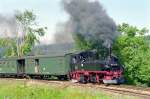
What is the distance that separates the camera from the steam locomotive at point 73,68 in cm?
2830

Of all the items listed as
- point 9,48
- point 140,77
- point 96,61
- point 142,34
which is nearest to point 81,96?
point 96,61

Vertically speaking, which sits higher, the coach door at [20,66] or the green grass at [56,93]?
the coach door at [20,66]

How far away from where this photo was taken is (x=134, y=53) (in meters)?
39.1

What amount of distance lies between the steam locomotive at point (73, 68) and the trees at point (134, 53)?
23.0ft

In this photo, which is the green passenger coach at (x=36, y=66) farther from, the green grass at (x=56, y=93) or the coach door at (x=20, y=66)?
the green grass at (x=56, y=93)

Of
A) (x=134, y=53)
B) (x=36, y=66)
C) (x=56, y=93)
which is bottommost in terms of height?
(x=56, y=93)

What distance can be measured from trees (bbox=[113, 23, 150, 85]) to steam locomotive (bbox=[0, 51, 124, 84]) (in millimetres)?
7017

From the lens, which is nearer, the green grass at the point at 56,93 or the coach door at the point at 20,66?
the green grass at the point at 56,93

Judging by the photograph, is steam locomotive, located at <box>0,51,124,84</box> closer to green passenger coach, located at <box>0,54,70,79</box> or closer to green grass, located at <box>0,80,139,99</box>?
green passenger coach, located at <box>0,54,70,79</box>

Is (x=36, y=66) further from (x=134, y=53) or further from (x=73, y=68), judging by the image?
(x=134, y=53)

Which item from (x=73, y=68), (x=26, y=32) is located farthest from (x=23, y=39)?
(x=73, y=68)

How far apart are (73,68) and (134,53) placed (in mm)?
9805

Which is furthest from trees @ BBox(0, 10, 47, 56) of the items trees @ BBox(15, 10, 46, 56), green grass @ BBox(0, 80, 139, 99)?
green grass @ BBox(0, 80, 139, 99)

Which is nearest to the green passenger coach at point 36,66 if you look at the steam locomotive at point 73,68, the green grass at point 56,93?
the steam locomotive at point 73,68
